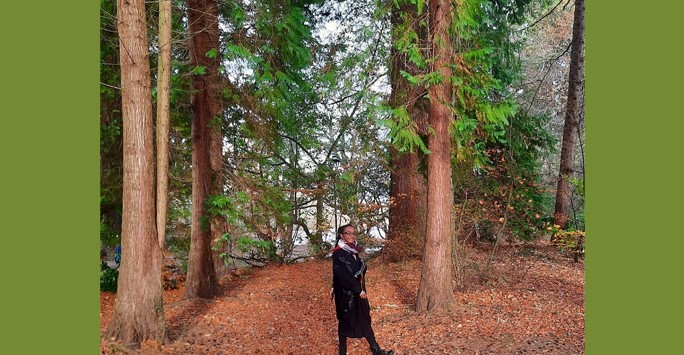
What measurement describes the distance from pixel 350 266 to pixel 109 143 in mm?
3696

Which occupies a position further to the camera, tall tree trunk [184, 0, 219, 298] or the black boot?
tall tree trunk [184, 0, 219, 298]

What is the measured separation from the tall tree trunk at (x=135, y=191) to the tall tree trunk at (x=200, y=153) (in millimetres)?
3227

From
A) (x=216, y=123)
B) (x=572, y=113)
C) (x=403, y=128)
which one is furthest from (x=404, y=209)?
(x=216, y=123)

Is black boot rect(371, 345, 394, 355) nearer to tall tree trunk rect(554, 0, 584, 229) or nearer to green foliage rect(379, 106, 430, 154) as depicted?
green foliage rect(379, 106, 430, 154)

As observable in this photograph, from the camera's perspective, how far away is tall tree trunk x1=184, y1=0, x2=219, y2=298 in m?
9.44

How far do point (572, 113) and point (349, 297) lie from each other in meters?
7.00

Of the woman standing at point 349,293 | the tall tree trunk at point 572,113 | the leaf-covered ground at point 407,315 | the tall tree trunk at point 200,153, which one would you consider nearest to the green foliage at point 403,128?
the woman standing at point 349,293

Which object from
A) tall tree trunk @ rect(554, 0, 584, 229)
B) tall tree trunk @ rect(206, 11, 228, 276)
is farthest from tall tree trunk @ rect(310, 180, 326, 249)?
tall tree trunk @ rect(554, 0, 584, 229)

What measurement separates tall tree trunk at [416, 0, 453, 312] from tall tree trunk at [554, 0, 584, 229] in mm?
4020

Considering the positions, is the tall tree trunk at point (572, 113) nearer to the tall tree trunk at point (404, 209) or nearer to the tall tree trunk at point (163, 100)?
the tall tree trunk at point (404, 209)

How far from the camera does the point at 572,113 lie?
415 inches

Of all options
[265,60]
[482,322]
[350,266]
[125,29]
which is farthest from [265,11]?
[482,322]

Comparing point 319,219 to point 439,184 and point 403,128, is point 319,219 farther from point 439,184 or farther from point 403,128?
point 403,128

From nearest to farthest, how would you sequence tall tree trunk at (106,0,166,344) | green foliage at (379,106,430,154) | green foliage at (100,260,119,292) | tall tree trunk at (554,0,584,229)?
tall tree trunk at (106,0,166,344)
green foliage at (100,260,119,292)
green foliage at (379,106,430,154)
tall tree trunk at (554,0,584,229)
